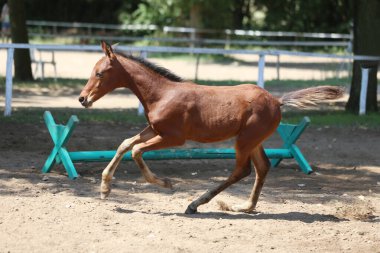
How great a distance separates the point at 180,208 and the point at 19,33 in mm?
13119

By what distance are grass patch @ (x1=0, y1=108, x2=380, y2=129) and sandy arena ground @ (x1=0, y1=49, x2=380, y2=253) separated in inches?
48.7

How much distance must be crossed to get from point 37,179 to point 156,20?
94.8 ft

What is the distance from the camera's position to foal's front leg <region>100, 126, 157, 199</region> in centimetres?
736

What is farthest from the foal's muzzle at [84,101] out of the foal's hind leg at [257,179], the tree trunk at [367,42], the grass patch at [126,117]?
the tree trunk at [367,42]

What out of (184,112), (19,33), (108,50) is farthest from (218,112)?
(19,33)

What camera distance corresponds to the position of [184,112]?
7.34m

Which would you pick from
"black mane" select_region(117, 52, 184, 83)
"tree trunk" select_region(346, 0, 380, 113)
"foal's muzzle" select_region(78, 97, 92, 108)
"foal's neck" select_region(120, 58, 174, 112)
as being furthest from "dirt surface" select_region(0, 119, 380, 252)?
"tree trunk" select_region(346, 0, 380, 113)

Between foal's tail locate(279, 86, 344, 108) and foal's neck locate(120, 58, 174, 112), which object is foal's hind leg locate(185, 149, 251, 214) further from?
foal's neck locate(120, 58, 174, 112)

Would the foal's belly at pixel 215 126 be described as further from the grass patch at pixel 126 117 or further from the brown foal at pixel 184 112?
the grass patch at pixel 126 117

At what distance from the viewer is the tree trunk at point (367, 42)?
1523 centimetres

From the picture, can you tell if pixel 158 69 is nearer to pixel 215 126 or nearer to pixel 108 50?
pixel 108 50

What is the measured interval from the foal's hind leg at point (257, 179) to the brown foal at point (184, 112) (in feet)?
0.03

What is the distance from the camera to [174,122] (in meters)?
7.30

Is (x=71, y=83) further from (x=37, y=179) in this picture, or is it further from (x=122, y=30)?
(x=122, y=30)
